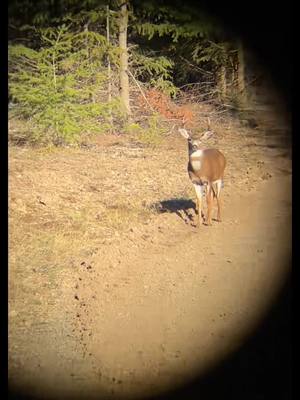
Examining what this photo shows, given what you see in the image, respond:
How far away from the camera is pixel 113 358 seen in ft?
12.6


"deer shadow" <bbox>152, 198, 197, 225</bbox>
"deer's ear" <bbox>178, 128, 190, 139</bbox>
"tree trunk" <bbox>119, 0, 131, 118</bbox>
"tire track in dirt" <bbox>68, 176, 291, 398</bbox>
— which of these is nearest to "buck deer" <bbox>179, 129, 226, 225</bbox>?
"deer's ear" <bbox>178, 128, 190, 139</bbox>

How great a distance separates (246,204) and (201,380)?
220cm

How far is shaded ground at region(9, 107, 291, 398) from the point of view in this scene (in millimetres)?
3875

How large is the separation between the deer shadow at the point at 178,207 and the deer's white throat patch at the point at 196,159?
1.48 ft

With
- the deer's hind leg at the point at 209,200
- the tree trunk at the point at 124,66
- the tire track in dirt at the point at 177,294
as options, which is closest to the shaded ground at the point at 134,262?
the tire track in dirt at the point at 177,294

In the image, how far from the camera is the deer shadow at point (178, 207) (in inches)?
203

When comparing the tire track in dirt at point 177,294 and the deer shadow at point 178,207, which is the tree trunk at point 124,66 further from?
the tire track in dirt at point 177,294

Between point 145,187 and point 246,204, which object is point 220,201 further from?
point 145,187

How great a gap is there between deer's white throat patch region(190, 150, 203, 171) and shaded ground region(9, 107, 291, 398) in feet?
0.63

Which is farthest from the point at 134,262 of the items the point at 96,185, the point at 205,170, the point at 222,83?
the point at 222,83

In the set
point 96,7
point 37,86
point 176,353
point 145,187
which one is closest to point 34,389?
point 176,353

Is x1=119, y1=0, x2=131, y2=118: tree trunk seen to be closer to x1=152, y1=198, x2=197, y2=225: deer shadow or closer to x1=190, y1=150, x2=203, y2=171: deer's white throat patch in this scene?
x1=190, y1=150, x2=203, y2=171: deer's white throat patch

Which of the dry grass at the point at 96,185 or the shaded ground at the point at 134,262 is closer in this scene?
the shaded ground at the point at 134,262

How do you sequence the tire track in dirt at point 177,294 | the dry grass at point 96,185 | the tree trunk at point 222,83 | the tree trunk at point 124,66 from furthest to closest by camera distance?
the tree trunk at point 222,83
the tree trunk at point 124,66
the dry grass at point 96,185
the tire track in dirt at point 177,294
